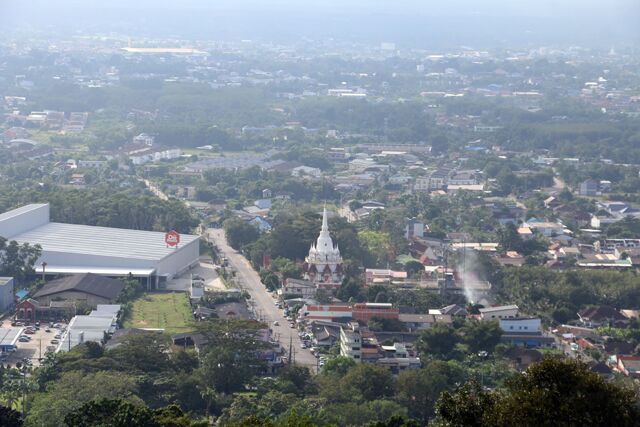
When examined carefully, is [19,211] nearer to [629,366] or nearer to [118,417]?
[629,366]

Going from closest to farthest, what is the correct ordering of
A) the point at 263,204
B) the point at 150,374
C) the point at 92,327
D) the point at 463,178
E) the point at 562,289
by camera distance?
the point at 150,374 → the point at 92,327 → the point at 562,289 → the point at 263,204 → the point at 463,178

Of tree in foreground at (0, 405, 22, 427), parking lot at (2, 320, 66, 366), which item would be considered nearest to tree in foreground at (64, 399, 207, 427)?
tree in foreground at (0, 405, 22, 427)

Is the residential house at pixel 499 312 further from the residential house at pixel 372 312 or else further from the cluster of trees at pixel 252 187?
the cluster of trees at pixel 252 187

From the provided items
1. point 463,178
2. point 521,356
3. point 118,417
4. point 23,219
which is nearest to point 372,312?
point 521,356

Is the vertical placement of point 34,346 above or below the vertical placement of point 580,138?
above

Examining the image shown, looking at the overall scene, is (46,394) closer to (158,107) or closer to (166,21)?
(158,107)

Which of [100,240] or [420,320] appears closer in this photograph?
[420,320]
